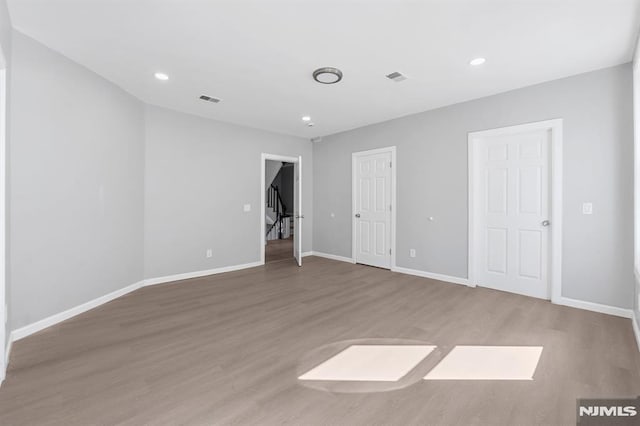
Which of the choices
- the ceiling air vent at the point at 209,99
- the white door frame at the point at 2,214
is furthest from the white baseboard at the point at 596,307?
the white door frame at the point at 2,214

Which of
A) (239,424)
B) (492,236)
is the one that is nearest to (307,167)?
(492,236)

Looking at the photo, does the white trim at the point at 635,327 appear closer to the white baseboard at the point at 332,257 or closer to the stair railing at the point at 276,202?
the white baseboard at the point at 332,257

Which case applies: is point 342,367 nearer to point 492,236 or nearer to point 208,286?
point 208,286

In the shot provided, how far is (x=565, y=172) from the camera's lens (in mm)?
3439

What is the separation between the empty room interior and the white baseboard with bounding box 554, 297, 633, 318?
24 mm

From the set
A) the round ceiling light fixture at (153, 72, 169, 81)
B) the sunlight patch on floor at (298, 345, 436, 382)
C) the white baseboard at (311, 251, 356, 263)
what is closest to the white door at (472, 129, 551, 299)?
the sunlight patch on floor at (298, 345, 436, 382)

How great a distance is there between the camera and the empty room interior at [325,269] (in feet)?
6.53

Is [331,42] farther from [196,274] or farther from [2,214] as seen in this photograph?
[196,274]

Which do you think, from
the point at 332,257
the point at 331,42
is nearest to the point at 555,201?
the point at 331,42

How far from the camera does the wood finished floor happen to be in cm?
173

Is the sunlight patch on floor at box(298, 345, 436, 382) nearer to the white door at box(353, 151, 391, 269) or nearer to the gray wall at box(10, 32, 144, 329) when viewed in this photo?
the gray wall at box(10, 32, 144, 329)

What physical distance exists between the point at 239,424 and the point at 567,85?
4653mm

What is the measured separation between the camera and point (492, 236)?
4137 mm

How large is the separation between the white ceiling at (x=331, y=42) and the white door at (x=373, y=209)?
5.51 ft
